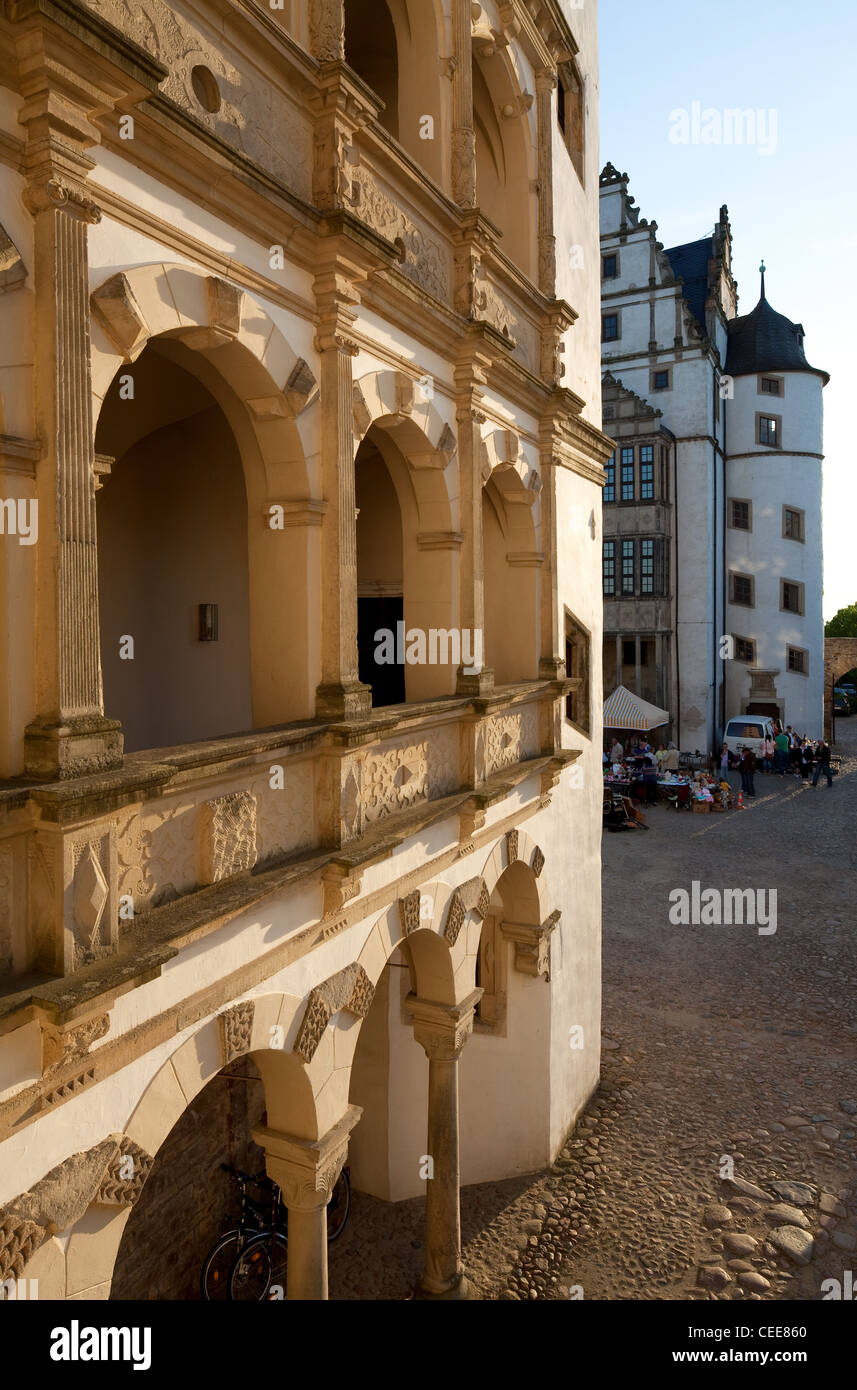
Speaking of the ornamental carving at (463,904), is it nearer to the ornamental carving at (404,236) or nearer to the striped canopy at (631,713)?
the ornamental carving at (404,236)

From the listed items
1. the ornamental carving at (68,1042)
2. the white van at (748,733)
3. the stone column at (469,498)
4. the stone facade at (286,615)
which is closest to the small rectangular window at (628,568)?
the white van at (748,733)

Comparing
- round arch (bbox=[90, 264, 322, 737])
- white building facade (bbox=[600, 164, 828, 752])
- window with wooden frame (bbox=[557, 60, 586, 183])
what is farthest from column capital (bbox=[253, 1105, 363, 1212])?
white building facade (bbox=[600, 164, 828, 752])

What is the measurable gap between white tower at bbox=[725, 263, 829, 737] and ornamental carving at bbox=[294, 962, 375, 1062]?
3178 cm

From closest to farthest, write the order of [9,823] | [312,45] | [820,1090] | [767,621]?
[9,823] < [312,45] < [820,1090] < [767,621]

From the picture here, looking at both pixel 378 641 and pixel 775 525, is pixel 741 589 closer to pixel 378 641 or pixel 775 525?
pixel 775 525

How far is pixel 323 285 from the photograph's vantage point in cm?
581

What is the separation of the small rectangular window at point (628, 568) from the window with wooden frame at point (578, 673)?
2272 cm

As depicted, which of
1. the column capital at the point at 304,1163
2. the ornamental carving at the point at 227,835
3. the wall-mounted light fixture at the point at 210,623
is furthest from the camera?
the wall-mounted light fixture at the point at 210,623

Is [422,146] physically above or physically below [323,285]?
above

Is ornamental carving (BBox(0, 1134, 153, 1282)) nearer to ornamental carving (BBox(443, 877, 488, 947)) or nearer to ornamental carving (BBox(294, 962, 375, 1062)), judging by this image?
ornamental carving (BBox(294, 962, 375, 1062))

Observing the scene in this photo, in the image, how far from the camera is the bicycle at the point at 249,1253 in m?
8.68

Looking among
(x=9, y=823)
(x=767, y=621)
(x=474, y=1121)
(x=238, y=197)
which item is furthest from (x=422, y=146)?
(x=767, y=621)

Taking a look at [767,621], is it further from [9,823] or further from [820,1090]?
[9,823]

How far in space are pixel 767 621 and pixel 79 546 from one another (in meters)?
34.7
